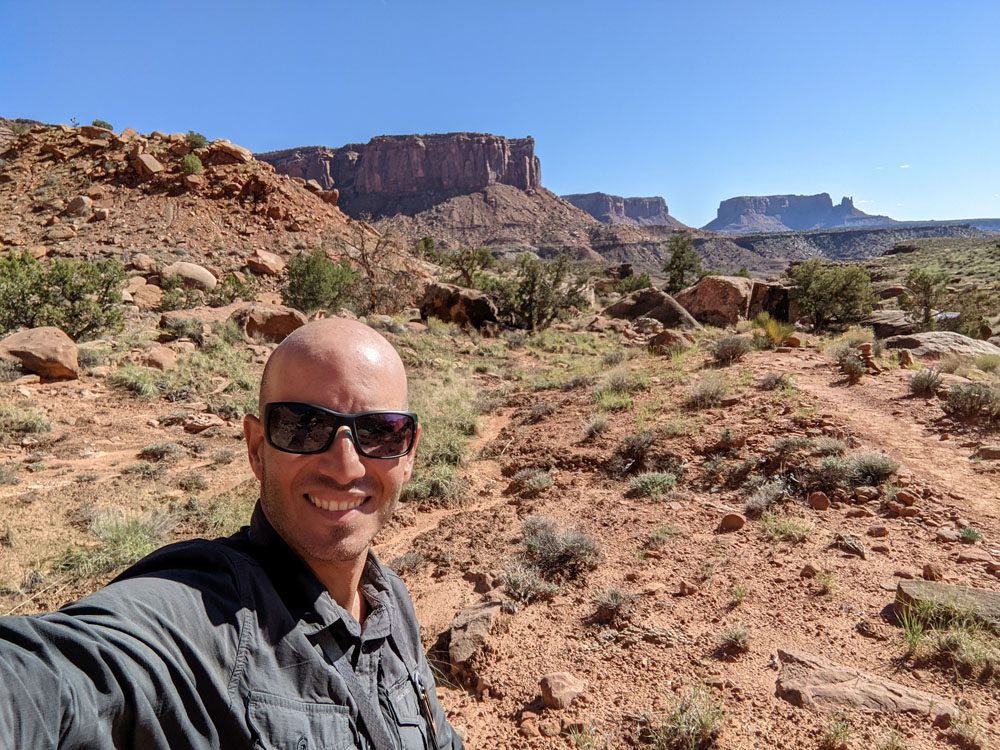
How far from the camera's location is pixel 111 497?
5.18m

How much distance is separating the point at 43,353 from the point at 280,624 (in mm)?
9338

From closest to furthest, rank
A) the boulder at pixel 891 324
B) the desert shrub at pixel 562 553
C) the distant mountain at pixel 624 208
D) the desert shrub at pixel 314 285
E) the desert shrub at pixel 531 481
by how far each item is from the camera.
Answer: the desert shrub at pixel 562 553
the desert shrub at pixel 531 481
the boulder at pixel 891 324
the desert shrub at pixel 314 285
the distant mountain at pixel 624 208

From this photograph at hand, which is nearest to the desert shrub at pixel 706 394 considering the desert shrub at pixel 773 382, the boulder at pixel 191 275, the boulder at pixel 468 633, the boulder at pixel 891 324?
the desert shrub at pixel 773 382

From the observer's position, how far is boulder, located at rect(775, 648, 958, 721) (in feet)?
8.38

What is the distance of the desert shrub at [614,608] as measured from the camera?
353 centimetres

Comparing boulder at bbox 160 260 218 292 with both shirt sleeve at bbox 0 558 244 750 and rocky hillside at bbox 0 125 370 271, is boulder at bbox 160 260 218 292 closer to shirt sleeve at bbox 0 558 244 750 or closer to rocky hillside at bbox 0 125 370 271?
rocky hillside at bbox 0 125 370 271

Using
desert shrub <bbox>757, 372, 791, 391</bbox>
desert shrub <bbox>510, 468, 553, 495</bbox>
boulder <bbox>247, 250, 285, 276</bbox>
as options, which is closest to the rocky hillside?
boulder <bbox>247, 250, 285, 276</bbox>

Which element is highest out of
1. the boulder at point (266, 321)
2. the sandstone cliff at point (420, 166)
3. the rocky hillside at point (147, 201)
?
the sandstone cliff at point (420, 166)

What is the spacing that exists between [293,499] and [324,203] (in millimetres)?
34778

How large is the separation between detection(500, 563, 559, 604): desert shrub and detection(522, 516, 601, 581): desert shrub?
5.3 inches

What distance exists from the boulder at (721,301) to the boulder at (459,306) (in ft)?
24.8

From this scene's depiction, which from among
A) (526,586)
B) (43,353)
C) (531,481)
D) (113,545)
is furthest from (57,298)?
(526,586)

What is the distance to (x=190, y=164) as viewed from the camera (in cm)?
2536

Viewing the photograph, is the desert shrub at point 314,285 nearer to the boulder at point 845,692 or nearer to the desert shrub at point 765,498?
the desert shrub at point 765,498
